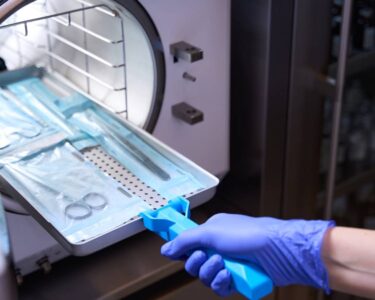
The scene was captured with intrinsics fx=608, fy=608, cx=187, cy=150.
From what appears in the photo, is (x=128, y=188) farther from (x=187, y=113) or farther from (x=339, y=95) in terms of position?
(x=339, y=95)

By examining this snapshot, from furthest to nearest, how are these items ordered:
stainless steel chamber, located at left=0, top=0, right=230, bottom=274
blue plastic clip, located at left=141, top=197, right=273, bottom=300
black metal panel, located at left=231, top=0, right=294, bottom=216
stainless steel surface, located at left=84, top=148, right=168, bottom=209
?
black metal panel, located at left=231, top=0, right=294, bottom=216
stainless steel chamber, located at left=0, top=0, right=230, bottom=274
stainless steel surface, located at left=84, top=148, right=168, bottom=209
blue plastic clip, located at left=141, top=197, right=273, bottom=300

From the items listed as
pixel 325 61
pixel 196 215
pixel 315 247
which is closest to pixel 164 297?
pixel 196 215

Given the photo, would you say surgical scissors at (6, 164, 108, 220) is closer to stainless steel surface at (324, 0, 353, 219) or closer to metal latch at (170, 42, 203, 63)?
metal latch at (170, 42, 203, 63)

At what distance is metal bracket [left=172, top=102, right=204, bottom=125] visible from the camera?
3.52 feet

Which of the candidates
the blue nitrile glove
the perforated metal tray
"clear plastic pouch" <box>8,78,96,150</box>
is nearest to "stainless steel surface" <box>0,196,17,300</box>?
the perforated metal tray

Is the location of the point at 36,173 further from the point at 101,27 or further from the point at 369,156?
the point at 369,156

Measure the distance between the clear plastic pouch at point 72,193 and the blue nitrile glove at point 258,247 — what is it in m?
0.10

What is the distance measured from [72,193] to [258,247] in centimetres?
30

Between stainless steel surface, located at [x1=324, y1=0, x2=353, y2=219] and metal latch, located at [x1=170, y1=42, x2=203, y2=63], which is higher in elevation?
metal latch, located at [x1=170, y1=42, x2=203, y2=63]

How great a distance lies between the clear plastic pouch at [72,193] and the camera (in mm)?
826

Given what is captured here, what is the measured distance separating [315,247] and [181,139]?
1.32ft

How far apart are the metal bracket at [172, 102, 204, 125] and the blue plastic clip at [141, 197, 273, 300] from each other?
29 centimetres

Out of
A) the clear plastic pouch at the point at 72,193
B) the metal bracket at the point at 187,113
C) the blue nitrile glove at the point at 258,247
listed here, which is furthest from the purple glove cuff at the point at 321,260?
the metal bracket at the point at 187,113

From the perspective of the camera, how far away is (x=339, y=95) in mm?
1265
